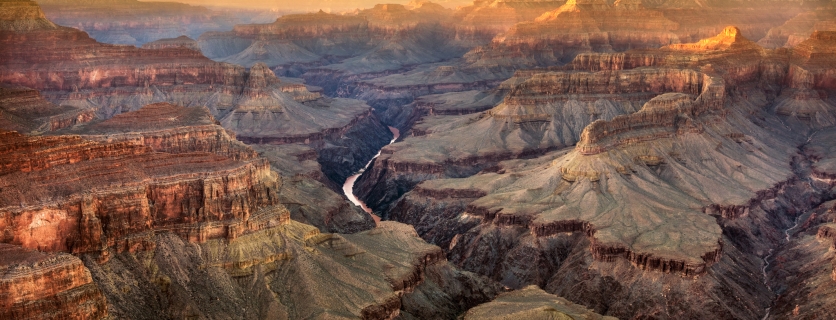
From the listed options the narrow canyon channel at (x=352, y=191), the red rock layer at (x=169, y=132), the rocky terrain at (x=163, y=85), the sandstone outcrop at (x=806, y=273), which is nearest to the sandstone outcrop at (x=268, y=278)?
the red rock layer at (x=169, y=132)

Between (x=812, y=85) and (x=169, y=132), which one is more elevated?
(x=169, y=132)

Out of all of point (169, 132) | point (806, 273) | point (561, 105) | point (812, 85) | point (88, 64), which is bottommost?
point (806, 273)

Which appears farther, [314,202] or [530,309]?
[314,202]

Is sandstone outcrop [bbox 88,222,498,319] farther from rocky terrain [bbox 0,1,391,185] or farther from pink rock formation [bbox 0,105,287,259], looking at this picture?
rocky terrain [bbox 0,1,391,185]

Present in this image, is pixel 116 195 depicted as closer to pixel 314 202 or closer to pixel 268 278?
pixel 268 278

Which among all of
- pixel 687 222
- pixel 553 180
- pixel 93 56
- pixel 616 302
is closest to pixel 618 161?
pixel 553 180

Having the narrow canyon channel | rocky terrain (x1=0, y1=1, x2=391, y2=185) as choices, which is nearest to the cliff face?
the narrow canyon channel

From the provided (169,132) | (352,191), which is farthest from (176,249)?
(352,191)
